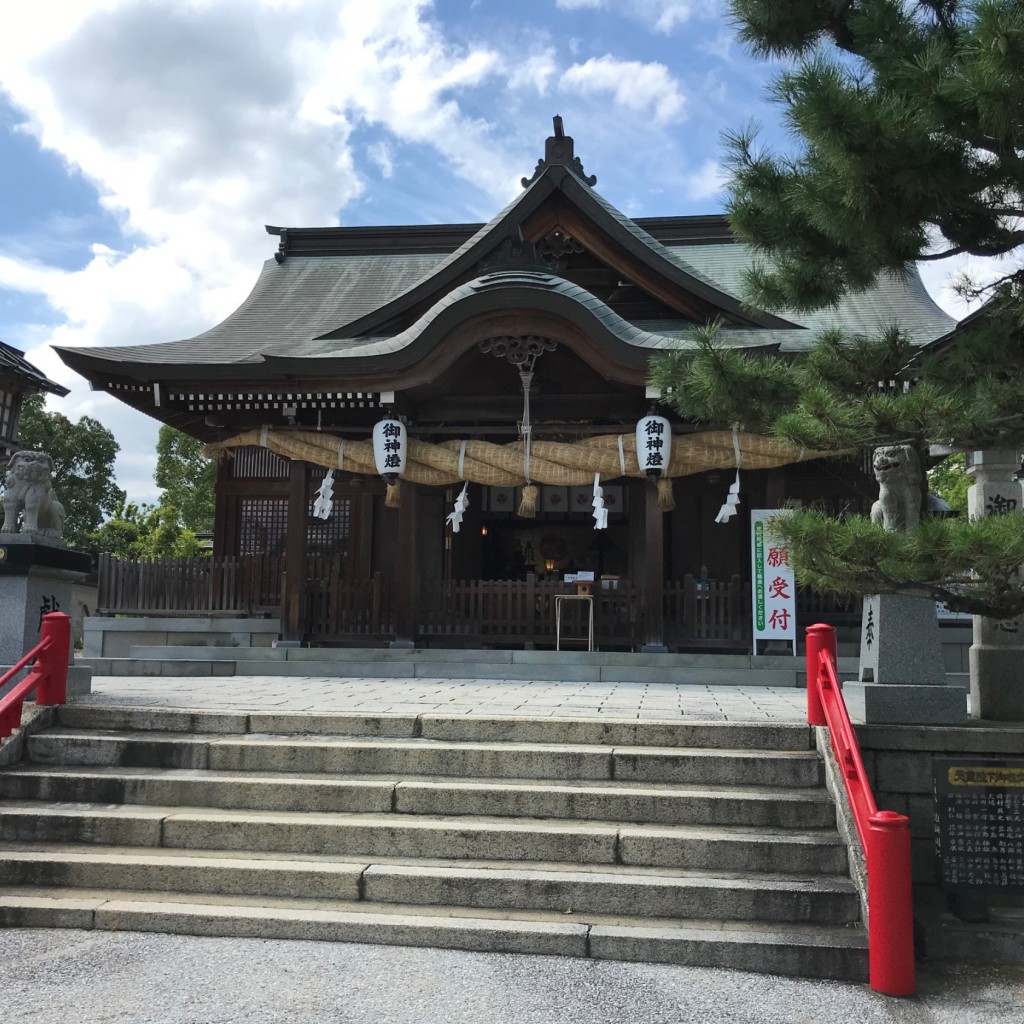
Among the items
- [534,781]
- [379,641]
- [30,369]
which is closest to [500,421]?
[379,641]

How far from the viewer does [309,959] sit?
13.5 feet

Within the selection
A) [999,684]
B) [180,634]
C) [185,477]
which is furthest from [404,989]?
[185,477]

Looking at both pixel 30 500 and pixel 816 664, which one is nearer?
pixel 816 664

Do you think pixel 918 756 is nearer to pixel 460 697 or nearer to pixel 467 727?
pixel 467 727

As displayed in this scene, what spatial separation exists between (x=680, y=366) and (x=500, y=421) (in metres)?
6.40

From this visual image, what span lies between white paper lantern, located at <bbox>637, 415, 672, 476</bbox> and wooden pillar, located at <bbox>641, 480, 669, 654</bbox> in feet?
1.23

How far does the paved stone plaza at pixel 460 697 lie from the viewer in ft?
21.2

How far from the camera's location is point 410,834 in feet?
16.0

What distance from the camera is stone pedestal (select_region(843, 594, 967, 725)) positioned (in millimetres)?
5227

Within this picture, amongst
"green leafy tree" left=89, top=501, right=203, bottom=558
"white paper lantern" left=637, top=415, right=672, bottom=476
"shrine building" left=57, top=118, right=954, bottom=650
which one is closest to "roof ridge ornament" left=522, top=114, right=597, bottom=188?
"shrine building" left=57, top=118, right=954, bottom=650

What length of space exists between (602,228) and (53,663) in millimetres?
9204

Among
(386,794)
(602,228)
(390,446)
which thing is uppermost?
(602,228)

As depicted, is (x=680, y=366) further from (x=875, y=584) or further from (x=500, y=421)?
(x=500, y=421)

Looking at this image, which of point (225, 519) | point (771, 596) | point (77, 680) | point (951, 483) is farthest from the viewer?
point (951, 483)
